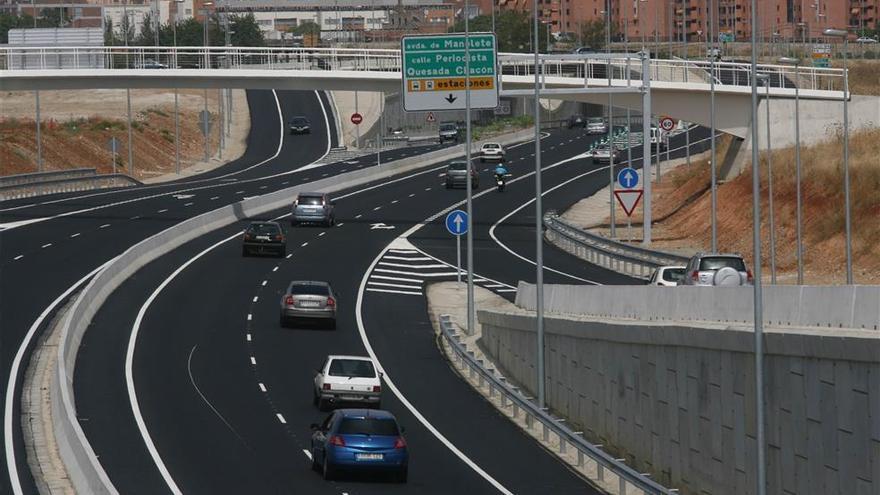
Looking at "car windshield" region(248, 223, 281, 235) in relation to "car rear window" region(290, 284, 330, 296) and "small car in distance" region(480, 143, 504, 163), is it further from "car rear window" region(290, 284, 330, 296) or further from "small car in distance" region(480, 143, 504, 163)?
"small car in distance" region(480, 143, 504, 163)

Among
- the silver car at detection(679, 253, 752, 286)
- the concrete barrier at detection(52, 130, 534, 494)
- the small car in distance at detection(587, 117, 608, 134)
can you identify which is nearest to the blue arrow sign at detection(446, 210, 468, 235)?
the concrete barrier at detection(52, 130, 534, 494)

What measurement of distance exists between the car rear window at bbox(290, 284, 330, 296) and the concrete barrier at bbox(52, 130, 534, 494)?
6145mm

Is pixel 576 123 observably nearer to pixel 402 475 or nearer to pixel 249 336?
pixel 249 336

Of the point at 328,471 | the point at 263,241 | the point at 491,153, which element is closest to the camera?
the point at 328,471

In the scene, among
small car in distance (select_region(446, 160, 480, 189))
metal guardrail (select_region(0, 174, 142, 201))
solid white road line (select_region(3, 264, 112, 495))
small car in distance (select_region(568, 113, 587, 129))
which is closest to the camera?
solid white road line (select_region(3, 264, 112, 495))

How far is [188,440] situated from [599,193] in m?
66.4

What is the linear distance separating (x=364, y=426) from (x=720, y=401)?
20.8ft

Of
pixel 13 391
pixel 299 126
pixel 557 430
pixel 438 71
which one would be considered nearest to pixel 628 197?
pixel 438 71

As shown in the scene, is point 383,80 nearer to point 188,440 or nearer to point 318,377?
point 318,377

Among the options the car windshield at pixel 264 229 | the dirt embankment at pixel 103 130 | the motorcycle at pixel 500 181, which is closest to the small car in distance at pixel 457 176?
the motorcycle at pixel 500 181

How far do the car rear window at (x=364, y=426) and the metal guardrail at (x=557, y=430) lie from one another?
392 cm

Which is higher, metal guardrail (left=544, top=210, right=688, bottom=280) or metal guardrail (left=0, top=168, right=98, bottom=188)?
metal guardrail (left=0, top=168, right=98, bottom=188)

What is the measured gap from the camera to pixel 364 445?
97.8 feet

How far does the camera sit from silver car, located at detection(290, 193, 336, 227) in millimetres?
79750
